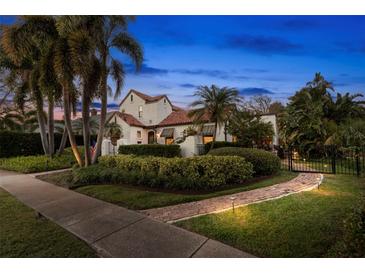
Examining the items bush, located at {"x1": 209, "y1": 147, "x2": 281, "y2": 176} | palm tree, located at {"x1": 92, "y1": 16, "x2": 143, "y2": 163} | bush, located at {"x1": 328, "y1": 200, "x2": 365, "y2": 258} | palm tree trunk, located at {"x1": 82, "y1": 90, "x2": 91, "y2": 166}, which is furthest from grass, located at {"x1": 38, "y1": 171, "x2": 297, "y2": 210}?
palm tree, located at {"x1": 92, "y1": 16, "x2": 143, "y2": 163}

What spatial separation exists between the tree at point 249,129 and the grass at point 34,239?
13.6 m

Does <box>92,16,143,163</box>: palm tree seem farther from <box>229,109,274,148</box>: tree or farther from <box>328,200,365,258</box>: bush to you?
<box>328,200,365,258</box>: bush

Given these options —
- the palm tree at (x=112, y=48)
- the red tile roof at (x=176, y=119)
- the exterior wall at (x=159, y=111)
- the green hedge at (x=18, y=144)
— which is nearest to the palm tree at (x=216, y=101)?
the red tile roof at (x=176, y=119)

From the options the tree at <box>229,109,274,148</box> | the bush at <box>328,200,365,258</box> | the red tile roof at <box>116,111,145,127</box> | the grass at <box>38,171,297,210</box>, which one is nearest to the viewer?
the bush at <box>328,200,365,258</box>

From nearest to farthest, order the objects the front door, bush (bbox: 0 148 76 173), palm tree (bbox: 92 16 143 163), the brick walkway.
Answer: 1. the brick walkway
2. palm tree (bbox: 92 16 143 163)
3. bush (bbox: 0 148 76 173)
4. the front door

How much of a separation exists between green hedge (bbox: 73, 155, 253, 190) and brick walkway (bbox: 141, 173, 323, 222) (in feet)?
3.05

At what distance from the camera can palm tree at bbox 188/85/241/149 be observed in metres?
14.9

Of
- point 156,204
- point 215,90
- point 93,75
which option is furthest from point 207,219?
point 215,90

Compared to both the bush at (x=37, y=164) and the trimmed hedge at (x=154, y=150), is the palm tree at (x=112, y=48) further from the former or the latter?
the trimmed hedge at (x=154, y=150)

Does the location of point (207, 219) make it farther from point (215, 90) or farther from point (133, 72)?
point (215, 90)

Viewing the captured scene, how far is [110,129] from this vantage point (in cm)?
1870

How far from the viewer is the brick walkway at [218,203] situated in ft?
14.3

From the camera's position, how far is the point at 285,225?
11.8 ft

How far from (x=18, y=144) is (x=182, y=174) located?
15.3m
